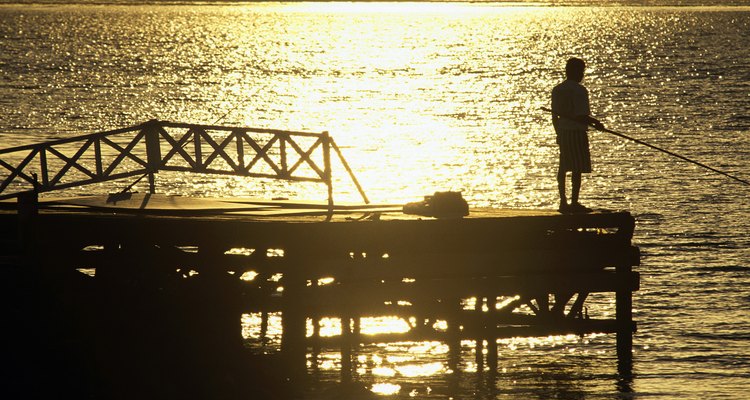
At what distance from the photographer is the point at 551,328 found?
902 inches

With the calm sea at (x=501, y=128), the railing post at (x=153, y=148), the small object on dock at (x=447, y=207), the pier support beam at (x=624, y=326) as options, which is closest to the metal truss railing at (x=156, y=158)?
the railing post at (x=153, y=148)

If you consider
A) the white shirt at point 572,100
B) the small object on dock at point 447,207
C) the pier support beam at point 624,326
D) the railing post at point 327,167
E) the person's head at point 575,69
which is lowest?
the pier support beam at point 624,326

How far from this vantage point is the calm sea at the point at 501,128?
2370 centimetres

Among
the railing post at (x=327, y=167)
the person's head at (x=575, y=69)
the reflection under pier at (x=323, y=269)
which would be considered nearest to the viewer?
the reflection under pier at (x=323, y=269)

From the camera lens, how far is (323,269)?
21844mm

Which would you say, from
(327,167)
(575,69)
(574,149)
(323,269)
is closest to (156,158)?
(327,167)

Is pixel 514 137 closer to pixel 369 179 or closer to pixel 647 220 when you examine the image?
pixel 369 179

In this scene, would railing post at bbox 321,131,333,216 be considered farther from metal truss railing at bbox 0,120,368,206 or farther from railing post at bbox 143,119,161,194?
railing post at bbox 143,119,161,194

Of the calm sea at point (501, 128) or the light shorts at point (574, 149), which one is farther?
the calm sea at point (501, 128)

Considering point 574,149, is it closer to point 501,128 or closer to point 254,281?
point 254,281

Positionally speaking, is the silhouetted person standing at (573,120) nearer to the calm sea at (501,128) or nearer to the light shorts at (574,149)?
the light shorts at (574,149)

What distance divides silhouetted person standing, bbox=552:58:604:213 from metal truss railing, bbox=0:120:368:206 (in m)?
3.25

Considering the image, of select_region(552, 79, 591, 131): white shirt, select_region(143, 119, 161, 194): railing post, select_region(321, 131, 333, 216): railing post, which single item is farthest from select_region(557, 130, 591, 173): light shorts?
select_region(143, 119, 161, 194): railing post

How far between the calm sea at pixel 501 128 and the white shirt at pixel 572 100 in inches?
158
